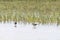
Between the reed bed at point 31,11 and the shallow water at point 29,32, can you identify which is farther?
the reed bed at point 31,11

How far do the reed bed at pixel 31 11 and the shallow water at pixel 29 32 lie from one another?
0.09 m

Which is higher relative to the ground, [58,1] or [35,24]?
[58,1]

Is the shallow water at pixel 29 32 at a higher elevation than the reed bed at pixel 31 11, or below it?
below

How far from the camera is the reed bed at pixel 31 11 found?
187 cm

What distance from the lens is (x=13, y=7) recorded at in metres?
2.06

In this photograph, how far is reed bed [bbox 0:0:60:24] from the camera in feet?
6.13

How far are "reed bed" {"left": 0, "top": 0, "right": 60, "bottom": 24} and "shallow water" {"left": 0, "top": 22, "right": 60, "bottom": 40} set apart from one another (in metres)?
0.09

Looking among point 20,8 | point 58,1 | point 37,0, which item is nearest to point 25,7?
point 20,8

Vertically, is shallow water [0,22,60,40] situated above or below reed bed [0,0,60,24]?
below

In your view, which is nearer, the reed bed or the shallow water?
the shallow water

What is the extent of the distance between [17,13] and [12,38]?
1.27ft

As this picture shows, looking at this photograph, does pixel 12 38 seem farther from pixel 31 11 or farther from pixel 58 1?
pixel 58 1

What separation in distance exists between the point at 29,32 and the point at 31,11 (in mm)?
355

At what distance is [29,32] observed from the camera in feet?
5.63
